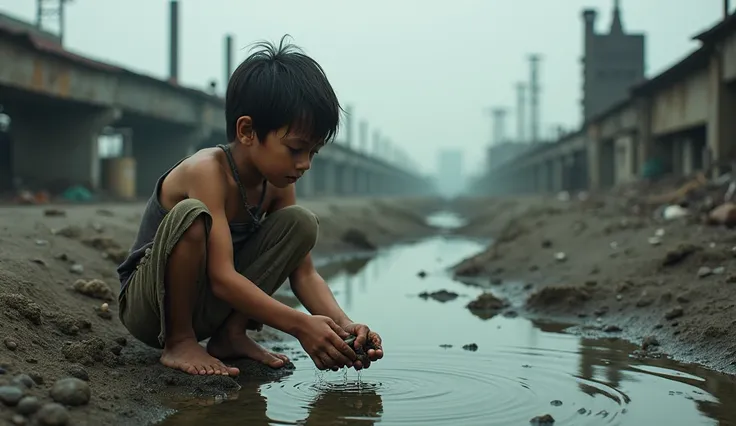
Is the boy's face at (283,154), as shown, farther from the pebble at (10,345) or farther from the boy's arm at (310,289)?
the pebble at (10,345)

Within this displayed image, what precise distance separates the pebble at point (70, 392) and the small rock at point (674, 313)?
3.41 metres

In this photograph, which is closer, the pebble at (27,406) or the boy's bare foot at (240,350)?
the pebble at (27,406)

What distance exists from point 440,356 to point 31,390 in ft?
6.87

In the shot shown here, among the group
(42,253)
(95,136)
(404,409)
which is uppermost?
(95,136)

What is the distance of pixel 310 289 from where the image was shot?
3.75 m

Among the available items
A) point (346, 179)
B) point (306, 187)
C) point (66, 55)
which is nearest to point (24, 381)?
point (66, 55)

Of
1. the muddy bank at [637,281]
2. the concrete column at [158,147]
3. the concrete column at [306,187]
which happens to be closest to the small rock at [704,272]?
the muddy bank at [637,281]

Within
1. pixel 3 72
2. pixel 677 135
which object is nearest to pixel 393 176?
pixel 677 135

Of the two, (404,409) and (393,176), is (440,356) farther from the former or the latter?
(393,176)

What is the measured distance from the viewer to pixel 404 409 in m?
3.10

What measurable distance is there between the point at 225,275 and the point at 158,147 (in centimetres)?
2352

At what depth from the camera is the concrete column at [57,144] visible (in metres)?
19.2

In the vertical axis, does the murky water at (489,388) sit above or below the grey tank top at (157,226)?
below

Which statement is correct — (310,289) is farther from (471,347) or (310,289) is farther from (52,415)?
(52,415)
